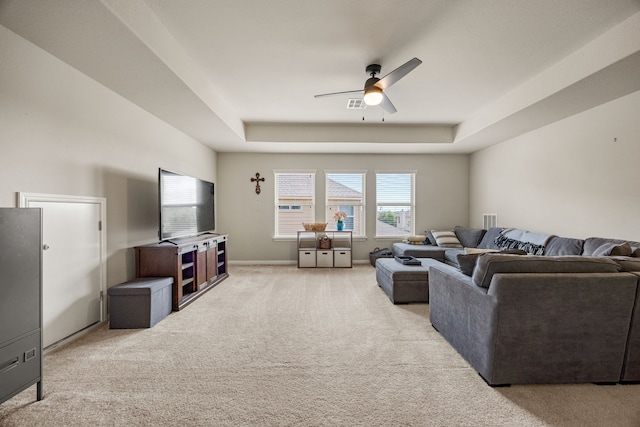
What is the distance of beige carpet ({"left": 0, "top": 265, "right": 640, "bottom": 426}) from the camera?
1.70 meters

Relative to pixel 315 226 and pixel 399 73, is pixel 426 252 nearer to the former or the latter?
pixel 315 226

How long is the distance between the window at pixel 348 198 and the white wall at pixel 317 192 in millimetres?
159

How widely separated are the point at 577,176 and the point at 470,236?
2128 mm

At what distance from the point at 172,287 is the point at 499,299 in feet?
11.1

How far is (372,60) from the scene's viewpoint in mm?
3078

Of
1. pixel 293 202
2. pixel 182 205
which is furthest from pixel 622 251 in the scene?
pixel 293 202

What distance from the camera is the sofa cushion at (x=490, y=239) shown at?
498cm

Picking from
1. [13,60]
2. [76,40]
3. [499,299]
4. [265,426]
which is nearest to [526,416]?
[499,299]

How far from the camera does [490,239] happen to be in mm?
5125

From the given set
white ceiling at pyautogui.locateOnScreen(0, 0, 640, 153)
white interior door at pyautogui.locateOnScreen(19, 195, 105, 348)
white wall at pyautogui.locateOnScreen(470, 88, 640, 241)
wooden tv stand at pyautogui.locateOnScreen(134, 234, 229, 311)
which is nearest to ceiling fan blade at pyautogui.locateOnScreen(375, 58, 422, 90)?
white ceiling at pyautogui.locateOnScreen(0, 0, 640, 153)

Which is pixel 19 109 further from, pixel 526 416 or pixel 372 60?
pixel 526 416

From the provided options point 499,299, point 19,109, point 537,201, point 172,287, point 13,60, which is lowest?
point 172,287

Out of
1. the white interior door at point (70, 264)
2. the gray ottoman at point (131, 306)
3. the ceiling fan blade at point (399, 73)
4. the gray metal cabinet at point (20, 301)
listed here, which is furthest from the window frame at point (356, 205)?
the gray metal cabinet at point (20, 301)

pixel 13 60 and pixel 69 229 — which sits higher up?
pixel 13 60
